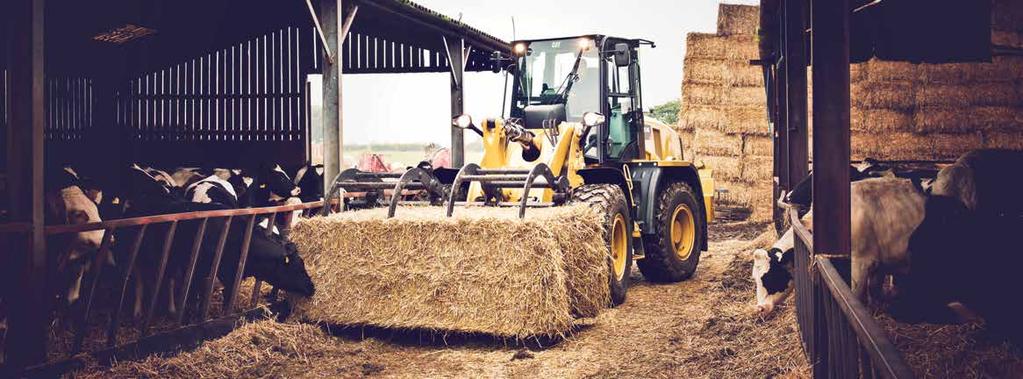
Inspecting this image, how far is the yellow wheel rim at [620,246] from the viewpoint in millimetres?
8500

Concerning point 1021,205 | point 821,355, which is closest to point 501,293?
Result: point 821,355

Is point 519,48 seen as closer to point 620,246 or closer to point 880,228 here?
point 620,246

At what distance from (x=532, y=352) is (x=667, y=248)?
3.45 m

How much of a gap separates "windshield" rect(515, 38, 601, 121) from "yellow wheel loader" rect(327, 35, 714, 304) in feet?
0.03

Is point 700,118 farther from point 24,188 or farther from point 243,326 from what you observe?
point 24,188

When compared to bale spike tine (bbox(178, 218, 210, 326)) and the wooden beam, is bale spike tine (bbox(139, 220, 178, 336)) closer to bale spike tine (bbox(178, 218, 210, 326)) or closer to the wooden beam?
bale spike tine (bbox(178, 218, 210, 326))

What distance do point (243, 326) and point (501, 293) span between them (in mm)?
2113

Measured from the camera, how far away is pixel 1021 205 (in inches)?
274

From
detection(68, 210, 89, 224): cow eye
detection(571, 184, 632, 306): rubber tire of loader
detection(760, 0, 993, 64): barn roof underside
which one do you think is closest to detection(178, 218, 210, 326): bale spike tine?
detection(68, 210, 89, 224): cow eye

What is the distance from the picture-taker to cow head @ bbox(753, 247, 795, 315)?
711cm

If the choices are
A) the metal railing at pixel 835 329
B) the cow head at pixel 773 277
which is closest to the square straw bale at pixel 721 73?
the cow head at pixel 773 277

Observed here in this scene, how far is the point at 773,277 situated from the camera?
281 inches

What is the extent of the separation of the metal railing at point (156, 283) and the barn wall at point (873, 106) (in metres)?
11.0

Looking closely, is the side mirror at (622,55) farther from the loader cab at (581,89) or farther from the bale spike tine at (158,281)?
the bale spike tine at (158,281)
